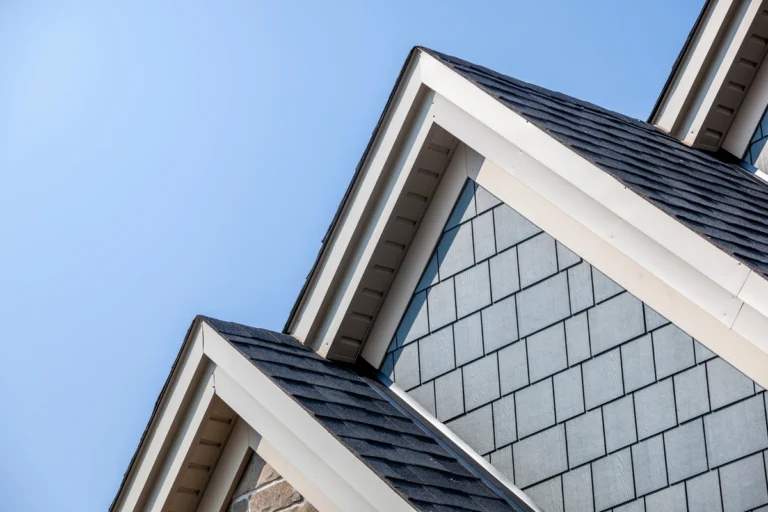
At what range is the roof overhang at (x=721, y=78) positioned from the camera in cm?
Answer: 923

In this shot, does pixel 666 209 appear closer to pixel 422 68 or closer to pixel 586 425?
pixel 586 425

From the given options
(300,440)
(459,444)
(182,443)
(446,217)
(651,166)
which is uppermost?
(651,166)

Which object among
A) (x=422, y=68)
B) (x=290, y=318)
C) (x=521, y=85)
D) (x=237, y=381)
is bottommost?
(x=237, y=381)

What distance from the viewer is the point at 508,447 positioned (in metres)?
7.07

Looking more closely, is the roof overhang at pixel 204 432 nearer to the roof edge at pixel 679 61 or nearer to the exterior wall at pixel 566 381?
the exterior wall at pixel 566 381

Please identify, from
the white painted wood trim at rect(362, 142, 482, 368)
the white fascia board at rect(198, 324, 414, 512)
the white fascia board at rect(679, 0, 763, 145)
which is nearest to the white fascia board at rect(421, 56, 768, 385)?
the white painted wood trim at rect(362, 142, 482, 368)

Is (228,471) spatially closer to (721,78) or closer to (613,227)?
(613,227)

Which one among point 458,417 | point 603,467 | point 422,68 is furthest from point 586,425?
point 422,68

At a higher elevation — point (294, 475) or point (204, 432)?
point (204, 432)

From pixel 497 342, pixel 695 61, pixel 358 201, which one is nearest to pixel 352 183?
pixel 358 201

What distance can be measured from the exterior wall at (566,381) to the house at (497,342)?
0.01 metres

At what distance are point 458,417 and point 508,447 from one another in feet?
1.63

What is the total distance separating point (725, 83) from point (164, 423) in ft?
18.0

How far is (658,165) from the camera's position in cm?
764
